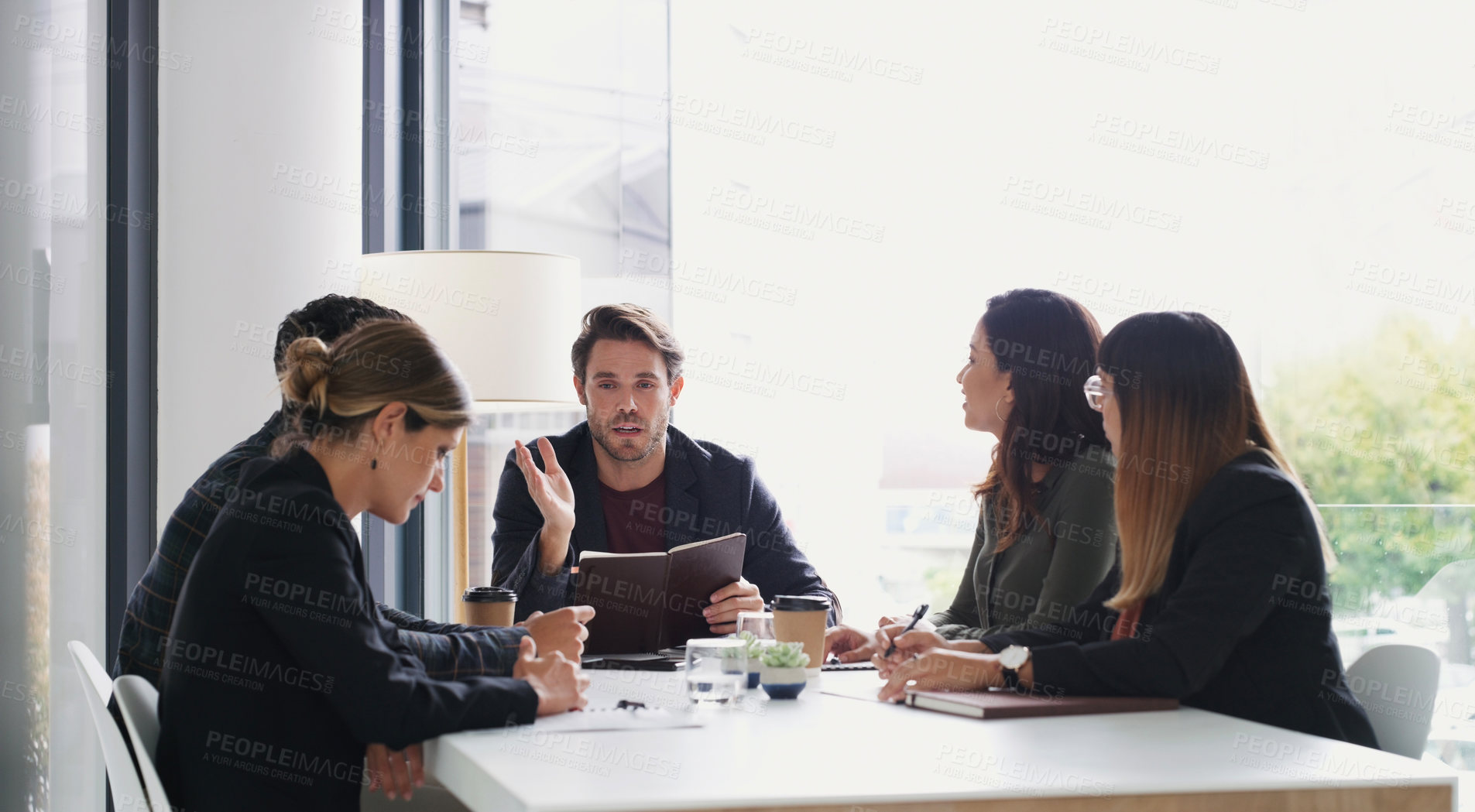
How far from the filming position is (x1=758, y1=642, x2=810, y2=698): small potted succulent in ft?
5.86

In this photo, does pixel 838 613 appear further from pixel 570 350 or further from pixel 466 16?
pixel 466 16

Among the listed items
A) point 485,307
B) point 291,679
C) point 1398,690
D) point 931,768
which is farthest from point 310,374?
point 1398,690

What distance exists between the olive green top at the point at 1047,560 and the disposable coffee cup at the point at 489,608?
828 mm

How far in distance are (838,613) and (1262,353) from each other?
1366mm

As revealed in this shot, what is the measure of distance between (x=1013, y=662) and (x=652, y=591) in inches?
28.8

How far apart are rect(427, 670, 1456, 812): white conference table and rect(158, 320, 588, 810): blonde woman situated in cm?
6

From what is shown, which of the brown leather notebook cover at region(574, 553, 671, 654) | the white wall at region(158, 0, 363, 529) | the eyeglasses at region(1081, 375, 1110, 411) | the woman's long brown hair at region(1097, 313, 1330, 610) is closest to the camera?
the woman's long brown hair at region(1097, 313, 1330, 610)

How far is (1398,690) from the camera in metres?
1.75

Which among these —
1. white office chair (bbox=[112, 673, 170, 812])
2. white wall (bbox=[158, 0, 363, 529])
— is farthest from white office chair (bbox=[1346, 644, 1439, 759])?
white wall (bbox=[158, 0, 363, 529])

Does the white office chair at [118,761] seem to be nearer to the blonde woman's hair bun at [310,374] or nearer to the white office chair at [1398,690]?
the blonde woman's hair bun at [310,374]

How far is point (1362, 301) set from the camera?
304 centimetres

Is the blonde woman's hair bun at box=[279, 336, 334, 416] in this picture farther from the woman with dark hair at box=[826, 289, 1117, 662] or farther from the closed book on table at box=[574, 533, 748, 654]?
the woman with dark hair at box=[826, 289, 1117, 662]

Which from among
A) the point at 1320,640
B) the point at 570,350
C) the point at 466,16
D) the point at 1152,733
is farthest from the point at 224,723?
the point at 466,16

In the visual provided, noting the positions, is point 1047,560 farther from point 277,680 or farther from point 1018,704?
point 277,680
